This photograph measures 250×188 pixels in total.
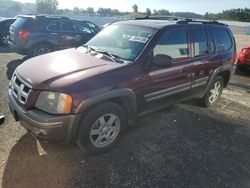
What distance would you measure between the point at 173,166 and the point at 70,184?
138 centimetres

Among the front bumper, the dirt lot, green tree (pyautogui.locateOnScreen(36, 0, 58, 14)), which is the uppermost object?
the front bumper

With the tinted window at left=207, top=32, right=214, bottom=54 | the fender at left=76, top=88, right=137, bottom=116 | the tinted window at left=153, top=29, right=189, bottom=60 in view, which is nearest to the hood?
the fender at left=76, top=88, right=137, bottom=116

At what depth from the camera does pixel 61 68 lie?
3.57 meters

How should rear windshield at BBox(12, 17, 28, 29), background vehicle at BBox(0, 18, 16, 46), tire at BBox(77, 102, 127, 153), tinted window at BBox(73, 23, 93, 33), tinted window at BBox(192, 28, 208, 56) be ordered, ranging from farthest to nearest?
1. background vehicle at BBox(0, 18, 16, 46)
2. tinted window at BBox(73, 23, 93, 33)
3. rear windshield at BBox(12, 17, 28, 29)
4. tinted window at BBox(192, 28, 208, 56)
5. tire at BBox(77, 102, 127, 153)

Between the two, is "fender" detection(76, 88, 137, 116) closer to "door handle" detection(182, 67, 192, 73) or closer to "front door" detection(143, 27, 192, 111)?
"front door" detection(143, 27, 192, 111)

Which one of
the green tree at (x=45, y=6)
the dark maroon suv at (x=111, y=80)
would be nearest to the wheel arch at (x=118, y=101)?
the dark maroon suv at (x=111, y=80)

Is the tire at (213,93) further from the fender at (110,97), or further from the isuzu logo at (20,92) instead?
the isuzu logo at (20,92)

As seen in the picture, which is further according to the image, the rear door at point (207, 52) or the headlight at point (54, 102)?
the rear door at point (207, 52)

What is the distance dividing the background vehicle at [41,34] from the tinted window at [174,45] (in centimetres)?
570

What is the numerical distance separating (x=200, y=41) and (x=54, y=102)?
307 centimetres

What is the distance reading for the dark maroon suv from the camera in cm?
317

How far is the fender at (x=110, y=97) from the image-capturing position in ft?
10.4

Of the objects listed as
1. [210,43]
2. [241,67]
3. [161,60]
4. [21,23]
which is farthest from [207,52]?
[21,23]

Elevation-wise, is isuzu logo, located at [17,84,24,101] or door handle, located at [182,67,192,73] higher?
door handle, located at [182,67,192,73]
